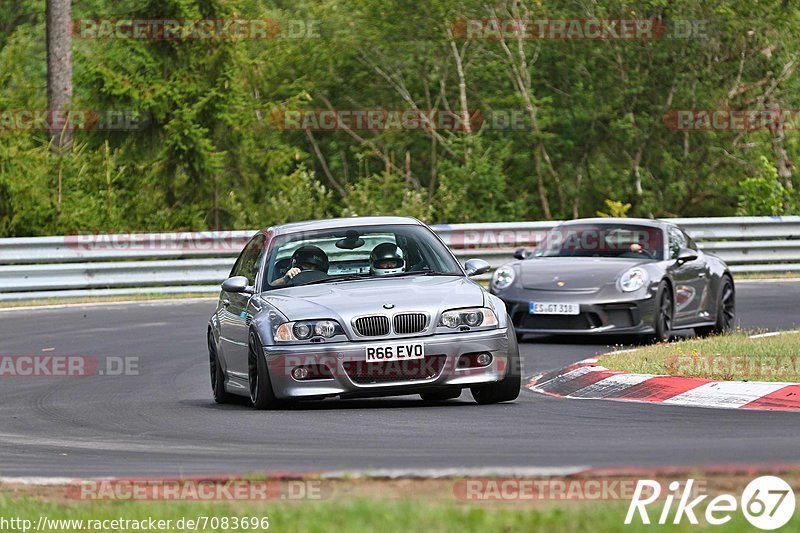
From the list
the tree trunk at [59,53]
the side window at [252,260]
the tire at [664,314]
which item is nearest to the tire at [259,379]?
the side window at [252,260]

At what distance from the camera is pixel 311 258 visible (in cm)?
1205

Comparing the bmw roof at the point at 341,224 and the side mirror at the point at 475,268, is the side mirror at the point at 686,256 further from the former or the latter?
the side mirror at the point at 475,268

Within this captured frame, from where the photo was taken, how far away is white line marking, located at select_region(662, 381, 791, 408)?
1086 centimetres

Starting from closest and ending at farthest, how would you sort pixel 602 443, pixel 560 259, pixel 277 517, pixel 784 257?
1. pixel 277 517
2. pixel 602 443
3. pixel 560 259
4. pixel 784 257

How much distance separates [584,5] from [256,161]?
924 cm

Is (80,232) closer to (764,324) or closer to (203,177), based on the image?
(203,177)

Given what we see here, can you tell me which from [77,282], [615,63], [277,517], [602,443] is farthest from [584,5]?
[277,517]

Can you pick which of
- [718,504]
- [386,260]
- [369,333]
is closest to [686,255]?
[386,260]

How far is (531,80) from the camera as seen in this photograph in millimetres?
36750

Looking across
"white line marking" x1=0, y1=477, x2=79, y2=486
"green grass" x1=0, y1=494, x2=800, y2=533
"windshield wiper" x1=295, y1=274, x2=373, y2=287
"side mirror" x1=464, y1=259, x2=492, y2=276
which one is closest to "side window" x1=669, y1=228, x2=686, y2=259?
"side mirror" x1=464, y1=259, x2=492, y2=276

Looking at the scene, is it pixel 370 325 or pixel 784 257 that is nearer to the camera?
pixel 370 325

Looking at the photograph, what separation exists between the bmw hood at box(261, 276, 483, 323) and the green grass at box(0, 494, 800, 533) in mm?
4375

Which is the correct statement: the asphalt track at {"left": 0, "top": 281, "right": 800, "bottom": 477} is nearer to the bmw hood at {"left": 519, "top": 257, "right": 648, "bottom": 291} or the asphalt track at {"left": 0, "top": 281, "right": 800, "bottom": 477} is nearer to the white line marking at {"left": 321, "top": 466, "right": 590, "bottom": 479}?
the white line marking at {"left": 321, "top": 466, "right": 590, "bottom": 479}

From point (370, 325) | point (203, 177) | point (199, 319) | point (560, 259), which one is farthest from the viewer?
point (203, 177)
